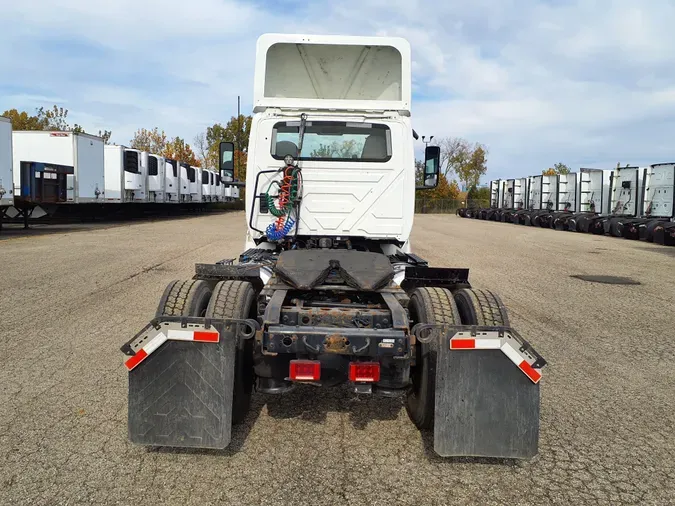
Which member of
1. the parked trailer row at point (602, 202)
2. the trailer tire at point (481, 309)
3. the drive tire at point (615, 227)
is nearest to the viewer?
the trailer tire at point (481, 309)

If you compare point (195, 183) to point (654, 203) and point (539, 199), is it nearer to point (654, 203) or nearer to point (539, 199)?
point (539, 199)

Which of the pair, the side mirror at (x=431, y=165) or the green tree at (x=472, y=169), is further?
the green tree at (x=472, y=169)

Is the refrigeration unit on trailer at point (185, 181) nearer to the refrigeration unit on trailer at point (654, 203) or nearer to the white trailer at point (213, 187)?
the white trailer at point (213, 187)

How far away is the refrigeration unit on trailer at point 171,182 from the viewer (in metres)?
32.1

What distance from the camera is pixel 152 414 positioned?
10.7 feet

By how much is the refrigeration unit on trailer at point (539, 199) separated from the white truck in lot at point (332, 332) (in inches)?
1214

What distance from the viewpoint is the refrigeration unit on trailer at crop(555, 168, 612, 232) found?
27.7 meters

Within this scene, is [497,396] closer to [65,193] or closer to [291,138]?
[291,138]

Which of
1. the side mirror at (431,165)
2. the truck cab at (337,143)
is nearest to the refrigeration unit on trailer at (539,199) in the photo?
the side mirror at (431,165)

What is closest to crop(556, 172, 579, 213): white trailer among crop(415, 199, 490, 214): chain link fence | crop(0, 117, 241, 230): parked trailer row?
crop(0, 117, 241, 230): parked trailer row

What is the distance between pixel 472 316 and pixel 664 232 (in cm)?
2035

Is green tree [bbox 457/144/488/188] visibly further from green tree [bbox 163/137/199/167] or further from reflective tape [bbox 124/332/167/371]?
reflective tape [bbox 124/332/167/371]

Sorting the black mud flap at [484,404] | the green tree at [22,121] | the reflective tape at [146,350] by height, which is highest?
the green tree at [22,121]

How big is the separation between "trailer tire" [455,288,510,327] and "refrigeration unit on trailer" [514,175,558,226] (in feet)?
105
